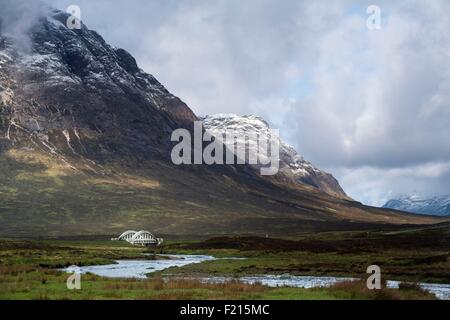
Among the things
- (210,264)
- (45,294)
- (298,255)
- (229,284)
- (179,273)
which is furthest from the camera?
(298,255)

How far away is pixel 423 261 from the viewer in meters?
87.8

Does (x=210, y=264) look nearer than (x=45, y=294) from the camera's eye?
No

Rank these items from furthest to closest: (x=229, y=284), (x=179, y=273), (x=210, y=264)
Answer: (x=210, y=264) < (x=179, y=273) < (x=229, y=284)

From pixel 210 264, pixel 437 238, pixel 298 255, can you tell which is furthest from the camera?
pixel 437 238

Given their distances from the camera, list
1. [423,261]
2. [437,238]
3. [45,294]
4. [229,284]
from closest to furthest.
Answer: [45,294] < [229,284] < [423,261] < [437,238]
